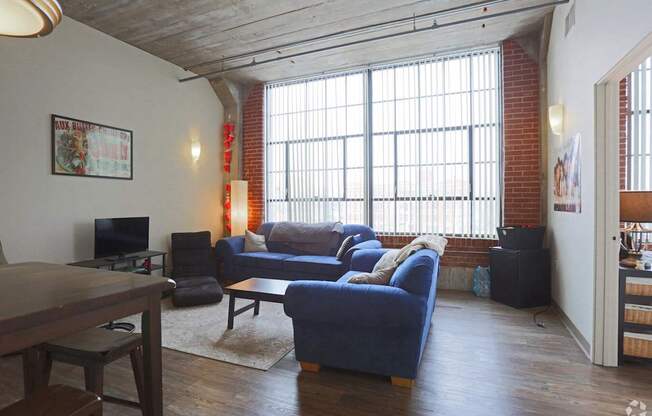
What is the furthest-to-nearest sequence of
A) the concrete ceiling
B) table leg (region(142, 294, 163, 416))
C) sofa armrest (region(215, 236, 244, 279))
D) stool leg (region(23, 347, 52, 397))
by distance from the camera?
sofa armrest (region(215, 236, 244, 279))
the concrete ceiling
stool leg (region(23, 347, 52, 397))
table leg (region(142, 294, 163, 416))

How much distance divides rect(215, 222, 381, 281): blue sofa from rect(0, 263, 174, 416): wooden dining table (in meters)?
2.93

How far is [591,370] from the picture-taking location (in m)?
2.37

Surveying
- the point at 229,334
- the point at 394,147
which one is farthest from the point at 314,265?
the point at 394,147

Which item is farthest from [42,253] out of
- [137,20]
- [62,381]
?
[137,20]

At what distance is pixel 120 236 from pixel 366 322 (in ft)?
10.4

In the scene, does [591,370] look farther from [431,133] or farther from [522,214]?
[431,133]

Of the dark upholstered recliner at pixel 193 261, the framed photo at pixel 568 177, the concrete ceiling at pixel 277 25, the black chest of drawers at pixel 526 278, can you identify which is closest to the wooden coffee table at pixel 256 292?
the dark upholstered recliner at pixel 193 261

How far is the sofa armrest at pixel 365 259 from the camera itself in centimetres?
372

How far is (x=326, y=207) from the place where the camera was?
539 cm

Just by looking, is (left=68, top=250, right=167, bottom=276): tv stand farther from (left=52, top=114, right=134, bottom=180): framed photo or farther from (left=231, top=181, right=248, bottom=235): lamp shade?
(left=231, top=181, right=248, bottom=235): lamp shade

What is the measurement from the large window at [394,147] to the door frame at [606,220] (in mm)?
2009

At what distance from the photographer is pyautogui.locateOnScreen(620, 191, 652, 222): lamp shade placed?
2.41 m

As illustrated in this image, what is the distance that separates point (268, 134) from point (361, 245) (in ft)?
9.32

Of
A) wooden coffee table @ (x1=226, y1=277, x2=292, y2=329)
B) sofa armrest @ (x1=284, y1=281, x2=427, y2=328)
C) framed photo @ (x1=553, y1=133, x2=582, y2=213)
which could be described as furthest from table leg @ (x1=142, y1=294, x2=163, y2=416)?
framed photo @ (x1=553, y1=133, x2=582, y2=213)
